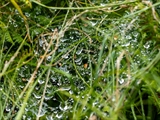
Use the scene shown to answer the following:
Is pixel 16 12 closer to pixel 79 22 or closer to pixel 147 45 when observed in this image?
pixel 79 22

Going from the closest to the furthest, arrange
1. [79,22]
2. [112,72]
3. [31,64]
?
[112,72], [31,64], [79,22]

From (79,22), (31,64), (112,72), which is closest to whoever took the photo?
(112,72)

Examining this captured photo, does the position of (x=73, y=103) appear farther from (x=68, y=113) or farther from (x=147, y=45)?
(x=147, y=45)

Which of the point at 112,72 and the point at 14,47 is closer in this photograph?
the point at 112,72

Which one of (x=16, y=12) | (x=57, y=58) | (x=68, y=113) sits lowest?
(x=68, y=113)

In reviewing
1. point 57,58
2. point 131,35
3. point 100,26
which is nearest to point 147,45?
point 131,35

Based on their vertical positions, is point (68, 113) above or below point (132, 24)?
below

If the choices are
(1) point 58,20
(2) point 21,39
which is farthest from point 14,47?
(1) point 58,20
